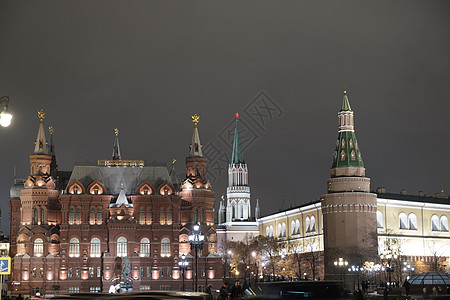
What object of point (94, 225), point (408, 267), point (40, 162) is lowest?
point (408, 267)

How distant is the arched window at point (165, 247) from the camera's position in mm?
112250

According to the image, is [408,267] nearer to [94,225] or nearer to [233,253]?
[233,253]

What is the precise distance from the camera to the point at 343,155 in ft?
412

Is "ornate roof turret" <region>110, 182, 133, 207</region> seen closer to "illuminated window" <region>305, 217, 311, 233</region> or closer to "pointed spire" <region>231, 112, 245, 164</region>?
"illuminated window" <region>305, 217, 311, 233</region>

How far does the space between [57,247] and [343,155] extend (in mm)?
51275

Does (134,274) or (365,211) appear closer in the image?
(134,274)

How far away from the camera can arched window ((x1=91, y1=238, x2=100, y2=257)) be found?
111 metres

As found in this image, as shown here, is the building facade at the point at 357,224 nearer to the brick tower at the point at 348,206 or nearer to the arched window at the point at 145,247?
the brick tower at the point at 348,206

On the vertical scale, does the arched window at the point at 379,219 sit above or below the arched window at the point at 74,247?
above

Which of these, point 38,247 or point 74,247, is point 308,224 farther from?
point 38,247

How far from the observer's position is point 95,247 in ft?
366

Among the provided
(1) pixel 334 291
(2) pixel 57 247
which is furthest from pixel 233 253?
(1) pixel 334 291

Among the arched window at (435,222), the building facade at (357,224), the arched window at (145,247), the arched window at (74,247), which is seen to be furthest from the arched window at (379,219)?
the arched window at (74,247)

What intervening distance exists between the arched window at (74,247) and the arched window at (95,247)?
2.15 m
